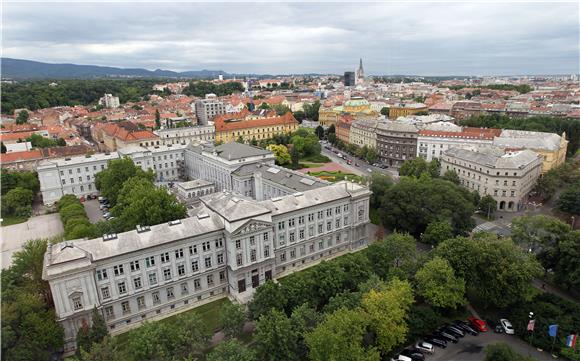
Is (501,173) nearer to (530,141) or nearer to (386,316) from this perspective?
(530,141)

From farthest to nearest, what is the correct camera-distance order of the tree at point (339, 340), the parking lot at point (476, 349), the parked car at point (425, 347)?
the parked car at point (425, 347) < the parking lot at point (476, 349) < the tree at point (339, 340)

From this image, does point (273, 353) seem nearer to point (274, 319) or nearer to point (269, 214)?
point (274, 319)

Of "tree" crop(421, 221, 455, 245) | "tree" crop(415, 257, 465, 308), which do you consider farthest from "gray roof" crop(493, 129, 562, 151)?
"tree" crop(415, 257, 465, 308)

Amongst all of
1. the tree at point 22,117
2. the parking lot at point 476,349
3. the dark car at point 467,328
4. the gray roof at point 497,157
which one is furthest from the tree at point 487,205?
the tree at point 22,117

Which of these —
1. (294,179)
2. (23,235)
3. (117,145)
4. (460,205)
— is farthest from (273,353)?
(117,145)

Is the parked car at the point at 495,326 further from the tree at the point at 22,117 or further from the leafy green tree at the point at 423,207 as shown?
the tree at the point at 22,117

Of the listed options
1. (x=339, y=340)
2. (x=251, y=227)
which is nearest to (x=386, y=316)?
(x=339, y=340)

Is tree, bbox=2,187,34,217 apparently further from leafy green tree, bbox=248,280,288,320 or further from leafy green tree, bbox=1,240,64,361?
leafy green tree, bbox=248,280,288,320
